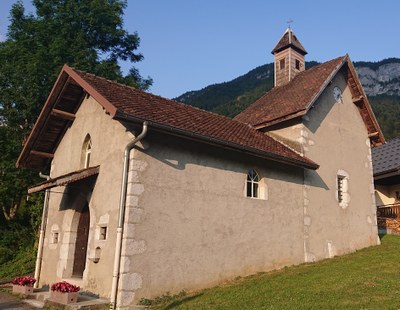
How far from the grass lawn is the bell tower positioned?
1106 cm

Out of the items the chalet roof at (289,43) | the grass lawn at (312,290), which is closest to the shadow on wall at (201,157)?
the grass lawn at (312,290)

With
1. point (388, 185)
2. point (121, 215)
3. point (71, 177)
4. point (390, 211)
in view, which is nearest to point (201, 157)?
point (121, 215)

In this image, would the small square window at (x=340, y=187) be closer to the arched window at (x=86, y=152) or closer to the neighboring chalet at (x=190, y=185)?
the neighboring chalet at (x=190, y=185)

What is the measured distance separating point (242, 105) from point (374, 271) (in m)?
53.1

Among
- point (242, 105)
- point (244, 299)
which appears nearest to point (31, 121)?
point (244, 299)

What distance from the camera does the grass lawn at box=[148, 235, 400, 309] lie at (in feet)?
28.8

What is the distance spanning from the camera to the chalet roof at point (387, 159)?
23.0 meters

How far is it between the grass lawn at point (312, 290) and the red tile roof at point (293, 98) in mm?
5663

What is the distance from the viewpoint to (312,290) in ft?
32.3

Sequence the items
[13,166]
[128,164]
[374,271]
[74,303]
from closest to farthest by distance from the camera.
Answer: [74,303] → [128,164] → [374,271] → [13,166]

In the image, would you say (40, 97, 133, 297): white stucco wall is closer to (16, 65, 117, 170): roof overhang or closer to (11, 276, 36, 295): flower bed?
(16, 65, 117, 170): roof overhang

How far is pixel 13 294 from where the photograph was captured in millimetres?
12172

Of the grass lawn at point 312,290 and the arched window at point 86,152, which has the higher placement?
the arched window at point 86,152

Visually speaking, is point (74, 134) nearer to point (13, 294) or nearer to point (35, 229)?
point (13, 294)
